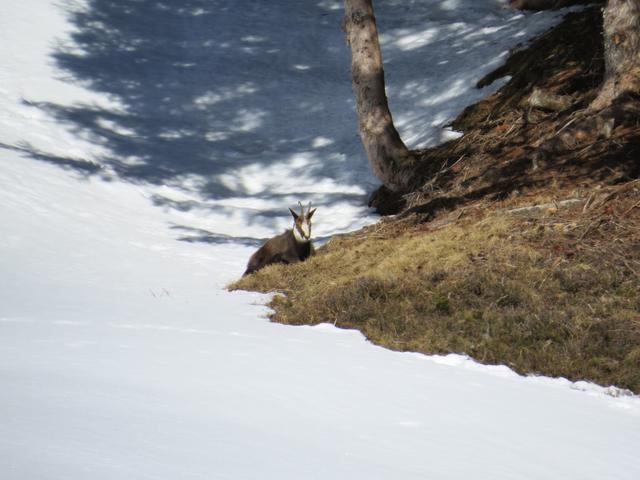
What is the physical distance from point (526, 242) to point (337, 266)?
2631 millimetres

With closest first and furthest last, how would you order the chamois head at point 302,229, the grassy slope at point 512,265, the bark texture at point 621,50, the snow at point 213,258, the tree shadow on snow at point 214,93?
the snow at point 213,258
the grassy slope at point 512,265
the bark texture at point 621,50
the chamois head at point 302,229
the tree shadow on snow at point 214,93

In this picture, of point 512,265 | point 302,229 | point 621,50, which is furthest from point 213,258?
point 621,50

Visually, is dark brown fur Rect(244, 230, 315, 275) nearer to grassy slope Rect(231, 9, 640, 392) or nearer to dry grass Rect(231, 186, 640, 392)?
grassy slope Rect(231, 9, 640, 392)

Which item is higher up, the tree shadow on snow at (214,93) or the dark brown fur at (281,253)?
the tree shadow on snow at (214,93)

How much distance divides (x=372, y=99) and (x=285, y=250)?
3.89 meters

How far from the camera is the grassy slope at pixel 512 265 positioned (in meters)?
6.89

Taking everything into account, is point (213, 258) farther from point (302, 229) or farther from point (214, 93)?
point (214, 93)

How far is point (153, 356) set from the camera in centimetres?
522

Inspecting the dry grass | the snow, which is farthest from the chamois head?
the dry grass

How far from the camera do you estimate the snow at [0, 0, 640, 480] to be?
3518mm

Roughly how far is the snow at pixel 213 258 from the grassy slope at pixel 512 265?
0.44 m

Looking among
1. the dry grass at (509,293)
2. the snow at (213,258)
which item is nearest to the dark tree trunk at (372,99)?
the snow at (213,258)

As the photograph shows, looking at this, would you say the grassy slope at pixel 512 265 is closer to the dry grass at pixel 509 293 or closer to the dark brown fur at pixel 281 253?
the dry grass at pixel 509 293

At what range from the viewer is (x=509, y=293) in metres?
7.62
